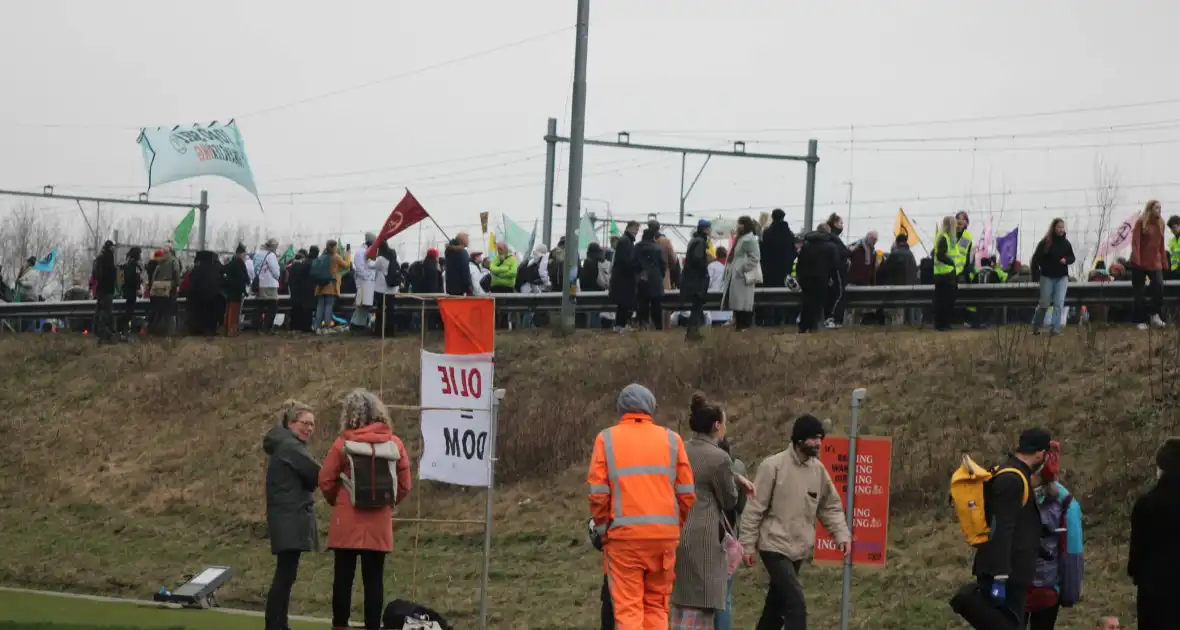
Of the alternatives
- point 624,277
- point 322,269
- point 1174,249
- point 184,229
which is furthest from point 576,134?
point 184,229

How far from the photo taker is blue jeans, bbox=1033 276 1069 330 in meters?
23.8

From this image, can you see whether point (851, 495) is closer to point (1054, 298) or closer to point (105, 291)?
point (1054, 298)

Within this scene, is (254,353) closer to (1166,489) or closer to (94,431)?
(94,431)

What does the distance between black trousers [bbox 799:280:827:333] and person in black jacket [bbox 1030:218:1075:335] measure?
10.8ft

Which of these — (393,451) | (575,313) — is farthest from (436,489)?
(393,451)

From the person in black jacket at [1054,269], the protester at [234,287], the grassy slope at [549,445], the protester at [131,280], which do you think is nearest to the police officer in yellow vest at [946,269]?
the grassy slope at [549,445]

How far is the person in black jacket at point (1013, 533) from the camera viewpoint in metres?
12.3

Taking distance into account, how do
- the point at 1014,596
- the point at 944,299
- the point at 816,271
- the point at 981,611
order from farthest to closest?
the point at 816,271 → the point at 944,299 → the point at 1014,596 → the point at 981,611

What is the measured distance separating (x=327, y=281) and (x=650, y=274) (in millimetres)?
8024

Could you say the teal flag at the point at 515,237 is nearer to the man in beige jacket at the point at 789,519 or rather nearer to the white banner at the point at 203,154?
the white banner at the point at 203,154

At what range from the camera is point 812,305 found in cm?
2623

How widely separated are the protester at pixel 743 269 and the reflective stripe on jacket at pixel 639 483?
556 inches

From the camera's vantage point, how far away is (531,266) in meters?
33.1

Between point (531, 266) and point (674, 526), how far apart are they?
2109 centimetres
